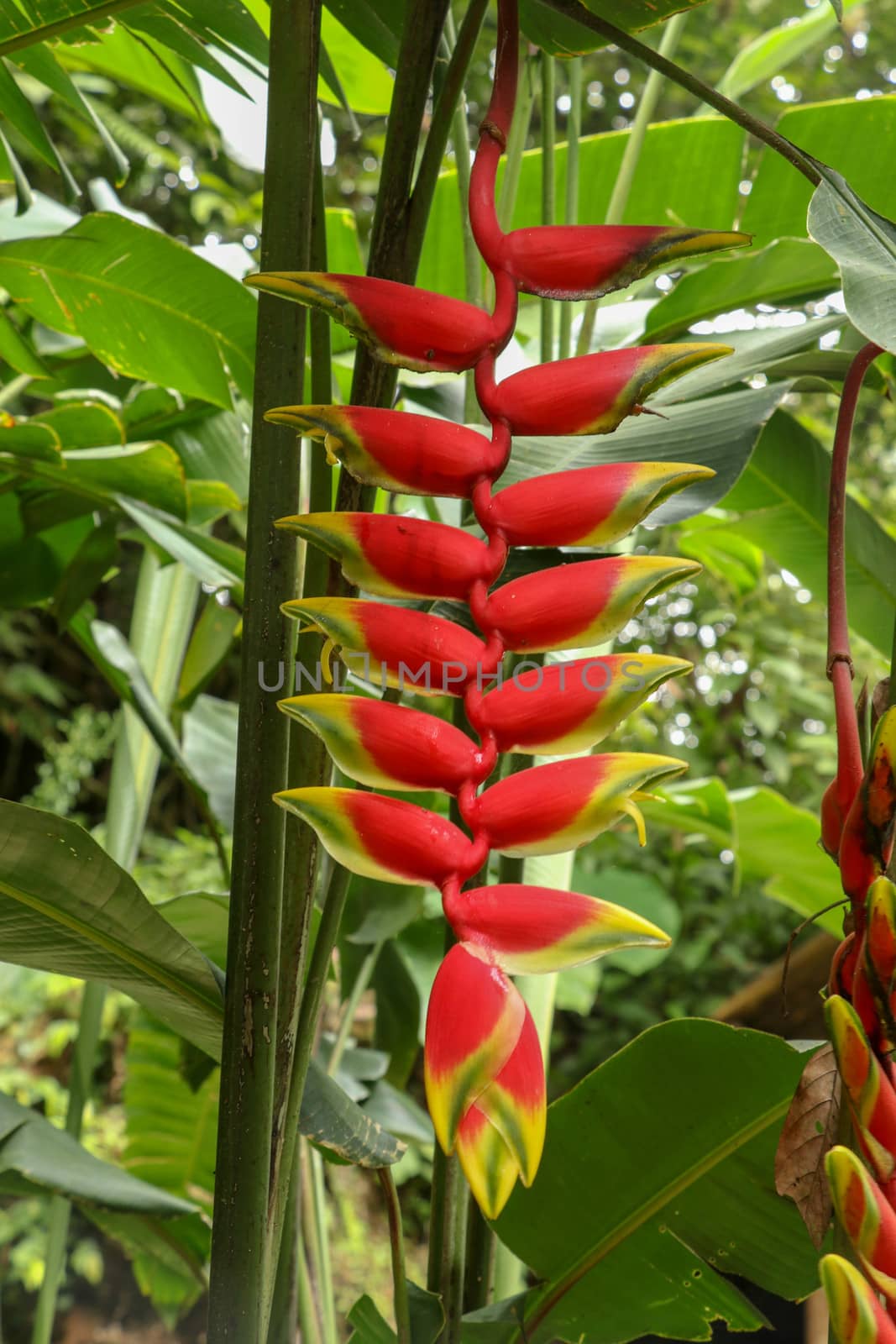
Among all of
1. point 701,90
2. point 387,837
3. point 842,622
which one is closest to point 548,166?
point 701,90

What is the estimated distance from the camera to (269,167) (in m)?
0.33

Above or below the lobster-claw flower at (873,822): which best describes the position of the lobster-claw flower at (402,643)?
above

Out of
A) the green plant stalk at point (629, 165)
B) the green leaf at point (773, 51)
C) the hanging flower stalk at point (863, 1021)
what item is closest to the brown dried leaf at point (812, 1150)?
the hanging flower stalk at point (863, 1021)

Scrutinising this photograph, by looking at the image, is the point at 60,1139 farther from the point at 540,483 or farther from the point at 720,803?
the point at 720,803

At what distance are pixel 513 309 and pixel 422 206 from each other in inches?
5.9

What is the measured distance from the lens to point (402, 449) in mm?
229

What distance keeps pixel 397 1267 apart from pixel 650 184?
0.76 meters

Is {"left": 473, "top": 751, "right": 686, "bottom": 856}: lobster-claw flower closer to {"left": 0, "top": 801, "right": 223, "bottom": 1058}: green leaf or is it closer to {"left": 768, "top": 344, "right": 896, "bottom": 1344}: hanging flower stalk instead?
{"left": 768, "top": 344, "right": 896, "bottom": 1344}: hanging flower stalk

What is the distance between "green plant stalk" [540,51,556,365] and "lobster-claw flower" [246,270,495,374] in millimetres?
318

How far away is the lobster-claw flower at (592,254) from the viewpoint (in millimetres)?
239

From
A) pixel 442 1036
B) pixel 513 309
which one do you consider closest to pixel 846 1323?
pixel 442 1036

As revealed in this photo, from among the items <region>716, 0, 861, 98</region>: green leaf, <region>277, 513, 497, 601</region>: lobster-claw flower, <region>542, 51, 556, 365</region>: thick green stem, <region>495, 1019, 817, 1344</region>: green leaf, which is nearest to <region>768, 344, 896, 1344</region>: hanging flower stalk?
<region>277, 513, 497, 601</region>: lobster-claw flower

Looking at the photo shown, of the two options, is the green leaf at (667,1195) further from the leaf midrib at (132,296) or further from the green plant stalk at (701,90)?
the leaf midrib at (132,296)

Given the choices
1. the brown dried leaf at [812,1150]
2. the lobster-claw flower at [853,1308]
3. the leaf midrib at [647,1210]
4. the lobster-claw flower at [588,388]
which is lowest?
the leaf midrib at [647,1210]
